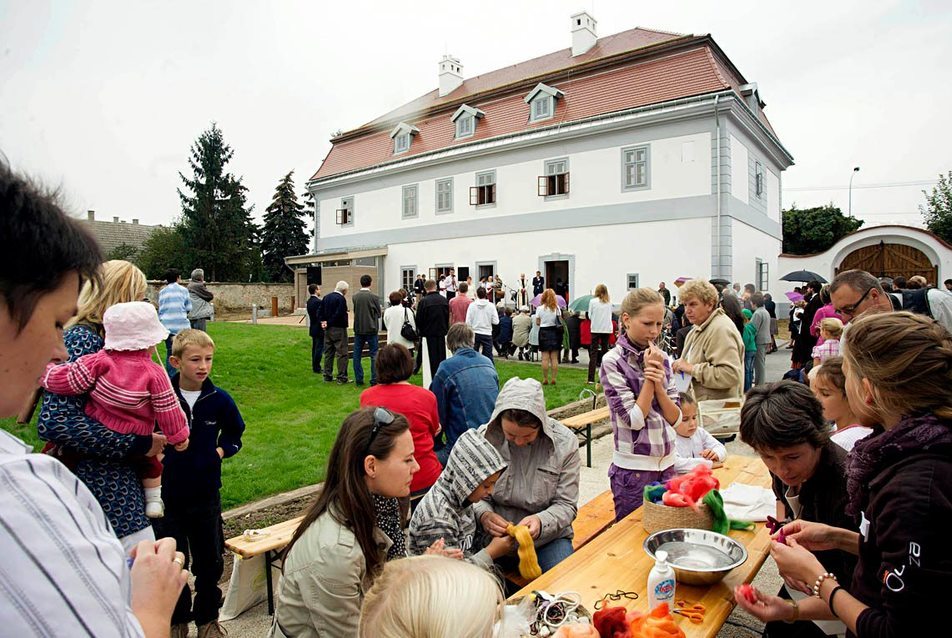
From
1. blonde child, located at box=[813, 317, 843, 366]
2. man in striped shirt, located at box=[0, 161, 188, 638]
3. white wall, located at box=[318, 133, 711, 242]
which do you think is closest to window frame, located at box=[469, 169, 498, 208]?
white wall, located at box=[318, 133, 711, 242]

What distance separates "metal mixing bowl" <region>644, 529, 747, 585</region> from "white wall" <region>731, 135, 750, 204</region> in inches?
744

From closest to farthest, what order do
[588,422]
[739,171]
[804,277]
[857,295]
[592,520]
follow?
[592,520]
[857,295]
[588,422]
[739,171]
[804,277]

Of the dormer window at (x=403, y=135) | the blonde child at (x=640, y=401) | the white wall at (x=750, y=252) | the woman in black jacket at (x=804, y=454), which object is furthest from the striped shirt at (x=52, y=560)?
the dormer window at (x=403, y=135)

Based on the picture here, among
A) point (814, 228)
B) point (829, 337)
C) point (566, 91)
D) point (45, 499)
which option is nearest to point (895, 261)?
point (566, 91)

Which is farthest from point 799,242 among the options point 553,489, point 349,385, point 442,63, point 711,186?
Answer: point 553,489

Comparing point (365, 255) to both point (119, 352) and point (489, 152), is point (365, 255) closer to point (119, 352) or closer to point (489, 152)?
point (489, 152)

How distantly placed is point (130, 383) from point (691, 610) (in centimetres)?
281

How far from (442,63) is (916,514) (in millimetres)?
33975

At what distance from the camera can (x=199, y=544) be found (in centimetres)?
351

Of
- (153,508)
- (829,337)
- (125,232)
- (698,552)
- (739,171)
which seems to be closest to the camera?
(698,552)

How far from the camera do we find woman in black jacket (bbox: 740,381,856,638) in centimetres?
243

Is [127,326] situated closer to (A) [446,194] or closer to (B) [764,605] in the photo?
(B) [764,605]

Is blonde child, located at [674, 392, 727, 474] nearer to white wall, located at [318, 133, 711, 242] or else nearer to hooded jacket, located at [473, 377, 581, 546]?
hooded jacket, located at [473, 377, 581, 546]

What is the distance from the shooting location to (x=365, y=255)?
92.9 ft
